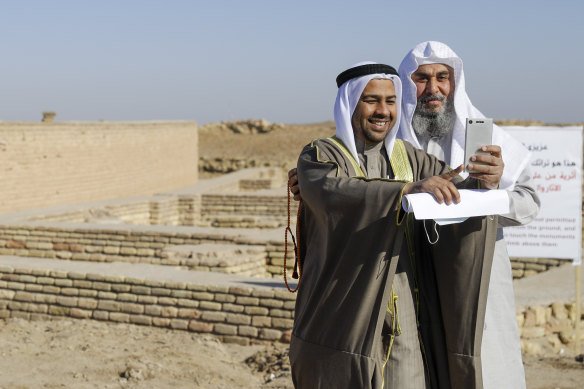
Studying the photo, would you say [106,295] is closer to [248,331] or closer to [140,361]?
[248,331]

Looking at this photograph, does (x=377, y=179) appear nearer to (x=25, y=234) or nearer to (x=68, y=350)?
(x=68, y=350)

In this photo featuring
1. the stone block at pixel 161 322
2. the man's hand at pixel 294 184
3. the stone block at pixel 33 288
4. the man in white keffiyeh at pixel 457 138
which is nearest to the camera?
the man's hand at pixel 294 184

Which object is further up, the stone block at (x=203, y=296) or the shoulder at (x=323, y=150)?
the shoulder at (x=323, y=150)

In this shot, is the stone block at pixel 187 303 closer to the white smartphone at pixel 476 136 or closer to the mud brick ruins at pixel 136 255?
the mud brick ruins at pixel 136 255

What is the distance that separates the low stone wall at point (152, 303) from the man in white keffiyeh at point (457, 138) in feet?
10.4

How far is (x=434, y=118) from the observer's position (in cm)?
281

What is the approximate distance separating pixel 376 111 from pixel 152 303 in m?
4.26

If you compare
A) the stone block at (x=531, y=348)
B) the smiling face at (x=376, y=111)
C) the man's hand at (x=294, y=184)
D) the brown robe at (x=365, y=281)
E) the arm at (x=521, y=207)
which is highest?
the smiling face at (x=376, y=111)

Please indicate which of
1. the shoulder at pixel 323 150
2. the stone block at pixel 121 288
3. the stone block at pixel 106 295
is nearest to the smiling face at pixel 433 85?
the shoulder at pixel 323 150

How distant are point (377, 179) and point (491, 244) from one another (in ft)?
1.39

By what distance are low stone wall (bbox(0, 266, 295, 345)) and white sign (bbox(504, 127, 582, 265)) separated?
6.84ft

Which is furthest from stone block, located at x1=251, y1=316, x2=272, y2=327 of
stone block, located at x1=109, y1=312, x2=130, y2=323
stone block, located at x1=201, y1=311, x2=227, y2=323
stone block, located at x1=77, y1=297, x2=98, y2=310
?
stone block, located at x1=77, y1=297, x2=98, y2=310

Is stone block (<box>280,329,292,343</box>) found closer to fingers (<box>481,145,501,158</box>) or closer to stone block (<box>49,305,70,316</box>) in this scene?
stone block (<box>49,305,70,316</box>)

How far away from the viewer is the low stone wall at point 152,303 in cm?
589
